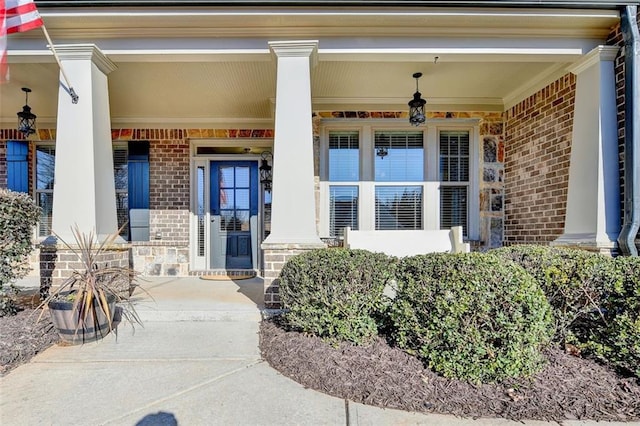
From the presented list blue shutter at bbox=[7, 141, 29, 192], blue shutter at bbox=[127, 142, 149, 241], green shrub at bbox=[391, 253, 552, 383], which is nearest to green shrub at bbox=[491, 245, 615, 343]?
green shrub at bbox=[391, 253, 552, 383]

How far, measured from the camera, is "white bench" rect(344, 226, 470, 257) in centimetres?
427

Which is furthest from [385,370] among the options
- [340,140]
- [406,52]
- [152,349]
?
[340,140]

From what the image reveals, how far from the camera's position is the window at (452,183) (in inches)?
220

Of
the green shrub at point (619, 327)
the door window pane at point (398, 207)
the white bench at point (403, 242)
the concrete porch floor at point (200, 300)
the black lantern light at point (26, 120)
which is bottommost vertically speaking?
the concrete porch floor at point (200, 300)

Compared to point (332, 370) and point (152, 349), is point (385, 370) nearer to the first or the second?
point (332, 370)

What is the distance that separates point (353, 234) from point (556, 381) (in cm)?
257

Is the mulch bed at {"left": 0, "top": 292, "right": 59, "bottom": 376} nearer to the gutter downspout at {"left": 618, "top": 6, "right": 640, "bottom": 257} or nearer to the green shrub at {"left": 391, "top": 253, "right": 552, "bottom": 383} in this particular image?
the green shrub at {"left": 391, "top": 253, "right": 552, "bottom": 383}

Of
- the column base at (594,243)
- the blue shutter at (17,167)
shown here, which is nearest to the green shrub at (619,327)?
the column base at (594,243)

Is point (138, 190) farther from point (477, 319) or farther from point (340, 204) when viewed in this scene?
point (477, 319)

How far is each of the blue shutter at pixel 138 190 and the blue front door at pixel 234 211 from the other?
1.12m

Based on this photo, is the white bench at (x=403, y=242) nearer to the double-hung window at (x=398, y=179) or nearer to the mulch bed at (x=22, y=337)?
the double-hung window at (x=398, y=179)

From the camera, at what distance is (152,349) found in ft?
9.36

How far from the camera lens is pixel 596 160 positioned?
3.59m

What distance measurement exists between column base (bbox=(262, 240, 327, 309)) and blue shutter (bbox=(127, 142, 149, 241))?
3.54 metres
